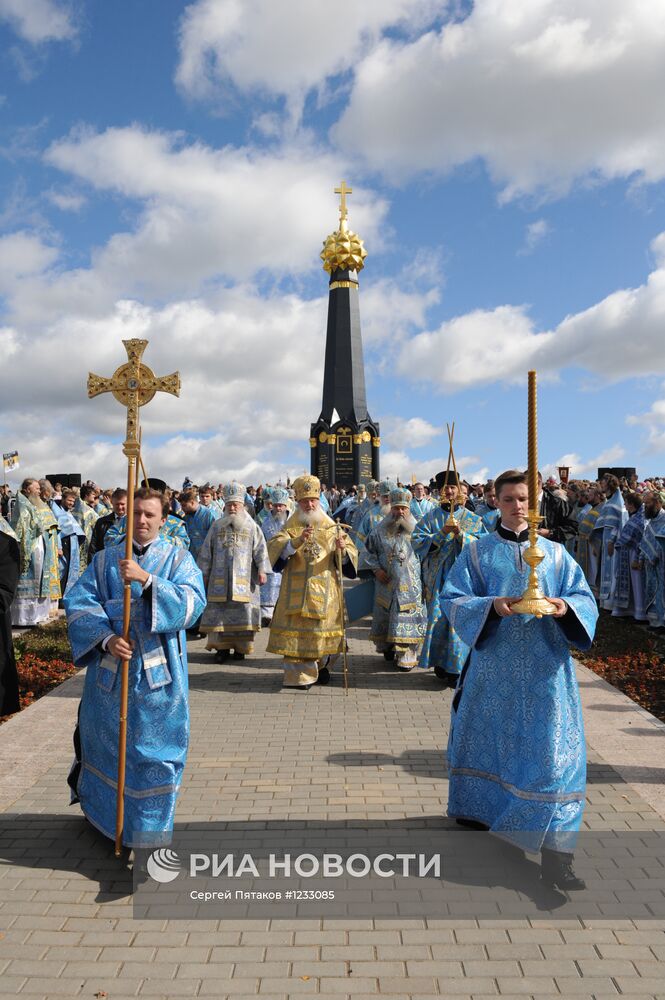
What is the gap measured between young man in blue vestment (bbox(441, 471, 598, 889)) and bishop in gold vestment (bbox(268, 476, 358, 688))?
3766 millimetres

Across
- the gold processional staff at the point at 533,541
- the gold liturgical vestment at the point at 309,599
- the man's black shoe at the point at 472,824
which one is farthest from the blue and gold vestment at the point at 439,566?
the gold processional staff at the point at 533,541

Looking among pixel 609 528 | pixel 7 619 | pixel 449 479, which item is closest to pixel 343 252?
pixel 609 528

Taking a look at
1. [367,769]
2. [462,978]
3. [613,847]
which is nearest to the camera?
[462,978]

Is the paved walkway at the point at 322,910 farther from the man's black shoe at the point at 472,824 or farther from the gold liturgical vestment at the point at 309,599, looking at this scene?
the gold liturgical vestment at the point at 309,599

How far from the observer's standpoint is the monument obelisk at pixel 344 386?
3381cm

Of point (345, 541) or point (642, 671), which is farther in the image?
point (642, 671)

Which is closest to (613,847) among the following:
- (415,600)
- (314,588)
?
(314,588)

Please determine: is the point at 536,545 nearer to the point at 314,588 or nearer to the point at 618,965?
the point at 618,965

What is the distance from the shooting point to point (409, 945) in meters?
3.37

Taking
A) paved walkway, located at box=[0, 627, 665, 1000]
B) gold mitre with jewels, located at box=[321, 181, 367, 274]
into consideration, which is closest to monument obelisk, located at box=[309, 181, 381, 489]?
gold mitre with jewels, located at box=[321, 181, 367, 274]

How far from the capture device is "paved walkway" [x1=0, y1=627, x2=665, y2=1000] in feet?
10.3

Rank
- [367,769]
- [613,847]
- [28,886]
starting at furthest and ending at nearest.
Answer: [367,769] → [613,847] → [28,886]

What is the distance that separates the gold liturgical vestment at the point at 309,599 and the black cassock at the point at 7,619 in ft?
10.7

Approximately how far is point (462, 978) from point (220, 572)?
680 centimetres
